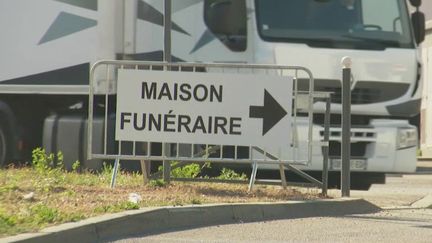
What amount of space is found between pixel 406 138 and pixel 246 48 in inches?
109

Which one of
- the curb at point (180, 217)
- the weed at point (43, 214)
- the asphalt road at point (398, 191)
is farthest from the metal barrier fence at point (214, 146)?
the weed at point (43, 214)

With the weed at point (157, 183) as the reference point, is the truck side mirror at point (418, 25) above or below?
above

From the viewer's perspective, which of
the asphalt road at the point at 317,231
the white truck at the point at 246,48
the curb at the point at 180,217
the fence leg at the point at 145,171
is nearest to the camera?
the curb at the point at 180,217

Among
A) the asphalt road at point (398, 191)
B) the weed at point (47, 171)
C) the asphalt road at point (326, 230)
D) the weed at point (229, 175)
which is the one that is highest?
the weed at point (47, 171)

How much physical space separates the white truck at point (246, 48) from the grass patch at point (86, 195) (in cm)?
158

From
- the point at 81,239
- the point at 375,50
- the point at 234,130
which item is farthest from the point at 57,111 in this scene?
the point at 81,239

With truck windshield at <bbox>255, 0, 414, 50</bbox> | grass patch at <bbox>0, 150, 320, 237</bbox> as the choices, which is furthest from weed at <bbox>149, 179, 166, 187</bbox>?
truck windshield at <bbox>255, 0, 414, 50</bbox>

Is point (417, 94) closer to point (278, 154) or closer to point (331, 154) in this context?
point (331, 154)

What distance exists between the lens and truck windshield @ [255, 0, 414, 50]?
11328 millimetres

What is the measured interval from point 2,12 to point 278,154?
5319 mm

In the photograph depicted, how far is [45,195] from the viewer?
25.6ft

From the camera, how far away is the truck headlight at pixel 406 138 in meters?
11.4

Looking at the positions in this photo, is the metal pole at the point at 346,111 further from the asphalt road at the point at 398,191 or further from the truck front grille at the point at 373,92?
the truck front grille at the point at 373,92

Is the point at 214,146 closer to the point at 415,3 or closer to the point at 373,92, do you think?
the point at 373,92
